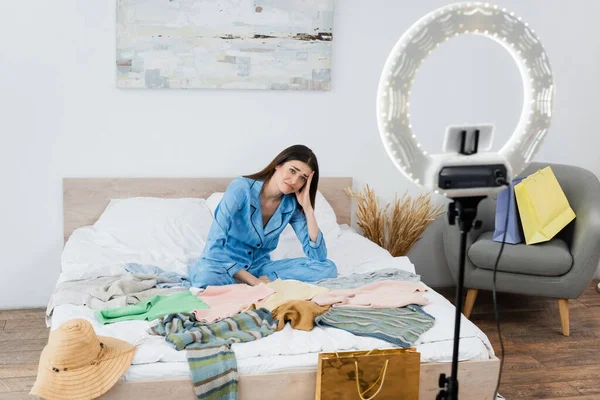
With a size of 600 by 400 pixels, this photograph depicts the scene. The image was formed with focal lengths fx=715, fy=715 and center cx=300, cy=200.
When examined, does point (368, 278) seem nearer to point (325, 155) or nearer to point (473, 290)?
point (473, 290)

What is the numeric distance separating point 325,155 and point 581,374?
1.66m

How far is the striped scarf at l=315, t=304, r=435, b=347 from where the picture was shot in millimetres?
2250

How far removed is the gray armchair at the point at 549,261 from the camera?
10.7 ft

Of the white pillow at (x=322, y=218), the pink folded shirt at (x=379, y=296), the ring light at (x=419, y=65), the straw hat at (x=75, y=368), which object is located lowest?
the straw hat at (x=75, y=368)

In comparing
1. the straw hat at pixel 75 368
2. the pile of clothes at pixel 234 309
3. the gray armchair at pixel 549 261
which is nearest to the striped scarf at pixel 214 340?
the pile of clothes at pixel 234 309

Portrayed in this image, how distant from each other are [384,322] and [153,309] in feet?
2.63

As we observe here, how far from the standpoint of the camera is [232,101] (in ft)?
12.0

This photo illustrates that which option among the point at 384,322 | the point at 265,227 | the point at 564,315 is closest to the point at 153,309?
the point at 265,227

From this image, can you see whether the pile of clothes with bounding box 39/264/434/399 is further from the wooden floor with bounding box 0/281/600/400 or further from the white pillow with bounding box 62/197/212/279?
the wooden floor with bounding box 0/281/600/400

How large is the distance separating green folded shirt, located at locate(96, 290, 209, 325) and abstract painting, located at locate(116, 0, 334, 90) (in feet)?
4.47

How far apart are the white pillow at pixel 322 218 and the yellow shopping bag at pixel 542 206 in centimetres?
91

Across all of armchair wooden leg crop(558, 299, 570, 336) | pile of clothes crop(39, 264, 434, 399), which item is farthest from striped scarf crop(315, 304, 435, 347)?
armchair wooden leg crop(558, 299, 570, 336)

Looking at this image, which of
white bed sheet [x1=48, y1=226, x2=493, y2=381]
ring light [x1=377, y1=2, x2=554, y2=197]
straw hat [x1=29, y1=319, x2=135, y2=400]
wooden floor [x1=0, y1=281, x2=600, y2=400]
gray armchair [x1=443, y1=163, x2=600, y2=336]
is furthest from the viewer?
gray armchair [x1=443, y1=163, x2=600, y2=336]

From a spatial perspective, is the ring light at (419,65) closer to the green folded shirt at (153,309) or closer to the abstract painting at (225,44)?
the green folded shirt at (153,309)
